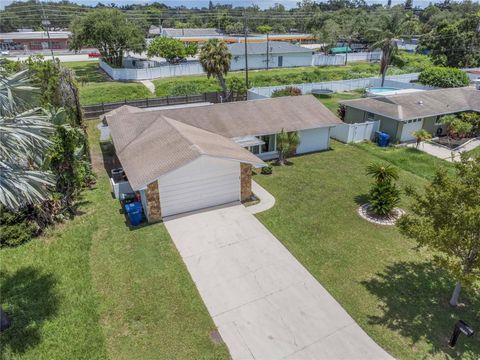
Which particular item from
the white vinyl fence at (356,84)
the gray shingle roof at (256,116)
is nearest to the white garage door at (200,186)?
the gray shingle roof at (256,116)

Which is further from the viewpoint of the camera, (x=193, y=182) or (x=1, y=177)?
(x=193, y=182)

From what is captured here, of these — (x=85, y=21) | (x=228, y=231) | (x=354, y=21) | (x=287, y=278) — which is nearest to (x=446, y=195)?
(x=287, y=278)

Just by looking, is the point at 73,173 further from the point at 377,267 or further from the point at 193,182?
the point at 377,267

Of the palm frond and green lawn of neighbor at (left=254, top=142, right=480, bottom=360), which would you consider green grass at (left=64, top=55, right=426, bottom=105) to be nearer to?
green lawn of neighbor at (left=254, top=142, right=480, bottom=360)

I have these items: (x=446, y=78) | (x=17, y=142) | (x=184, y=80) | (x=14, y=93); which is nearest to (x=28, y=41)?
(x=184, y=80)

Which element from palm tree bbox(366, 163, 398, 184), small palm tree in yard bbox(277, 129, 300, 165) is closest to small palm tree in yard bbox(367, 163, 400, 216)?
palm tree bbox(366, 163, 398, 184)
